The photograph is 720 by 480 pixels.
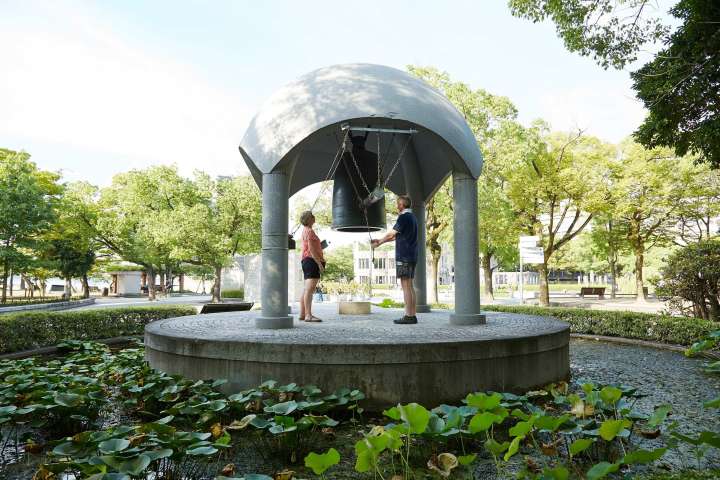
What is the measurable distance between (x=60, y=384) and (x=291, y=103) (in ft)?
15.2

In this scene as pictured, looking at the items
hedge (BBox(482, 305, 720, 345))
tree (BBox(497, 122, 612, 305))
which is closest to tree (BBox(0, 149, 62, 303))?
hedge (BBox(482, 305, 720, 345))

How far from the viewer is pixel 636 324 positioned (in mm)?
12086

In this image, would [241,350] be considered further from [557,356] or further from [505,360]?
[557,356]

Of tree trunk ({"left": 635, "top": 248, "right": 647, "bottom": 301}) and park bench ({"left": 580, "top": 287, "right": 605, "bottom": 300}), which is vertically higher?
tree trunk ({"left": 635, "top": 248, "right": 647, "bottom": 301})

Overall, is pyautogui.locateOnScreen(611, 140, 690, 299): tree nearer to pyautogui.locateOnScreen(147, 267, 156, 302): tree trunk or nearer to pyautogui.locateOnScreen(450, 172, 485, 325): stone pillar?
pyautogui.locateOnScreen(450, 172, 485, 325): stone pillar

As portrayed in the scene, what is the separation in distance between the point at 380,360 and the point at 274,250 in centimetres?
259

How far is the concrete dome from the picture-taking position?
22.8 ft

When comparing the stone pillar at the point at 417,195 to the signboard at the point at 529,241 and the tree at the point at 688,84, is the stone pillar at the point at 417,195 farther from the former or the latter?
the signboard at the point at 529,241

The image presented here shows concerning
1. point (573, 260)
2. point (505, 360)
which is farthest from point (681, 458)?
point (573, 260)

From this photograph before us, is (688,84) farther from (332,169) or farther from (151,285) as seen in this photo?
(151,285)

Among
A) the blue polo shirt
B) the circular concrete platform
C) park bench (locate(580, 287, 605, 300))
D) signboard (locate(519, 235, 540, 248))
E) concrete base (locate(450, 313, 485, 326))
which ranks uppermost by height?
signboard (locate(519, 235, 540, 248))

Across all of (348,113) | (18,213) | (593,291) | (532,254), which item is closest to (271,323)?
(348,113)

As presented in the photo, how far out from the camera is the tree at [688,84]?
9.37m

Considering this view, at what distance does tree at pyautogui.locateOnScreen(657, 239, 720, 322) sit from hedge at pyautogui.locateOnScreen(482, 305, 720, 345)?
1435 mm
